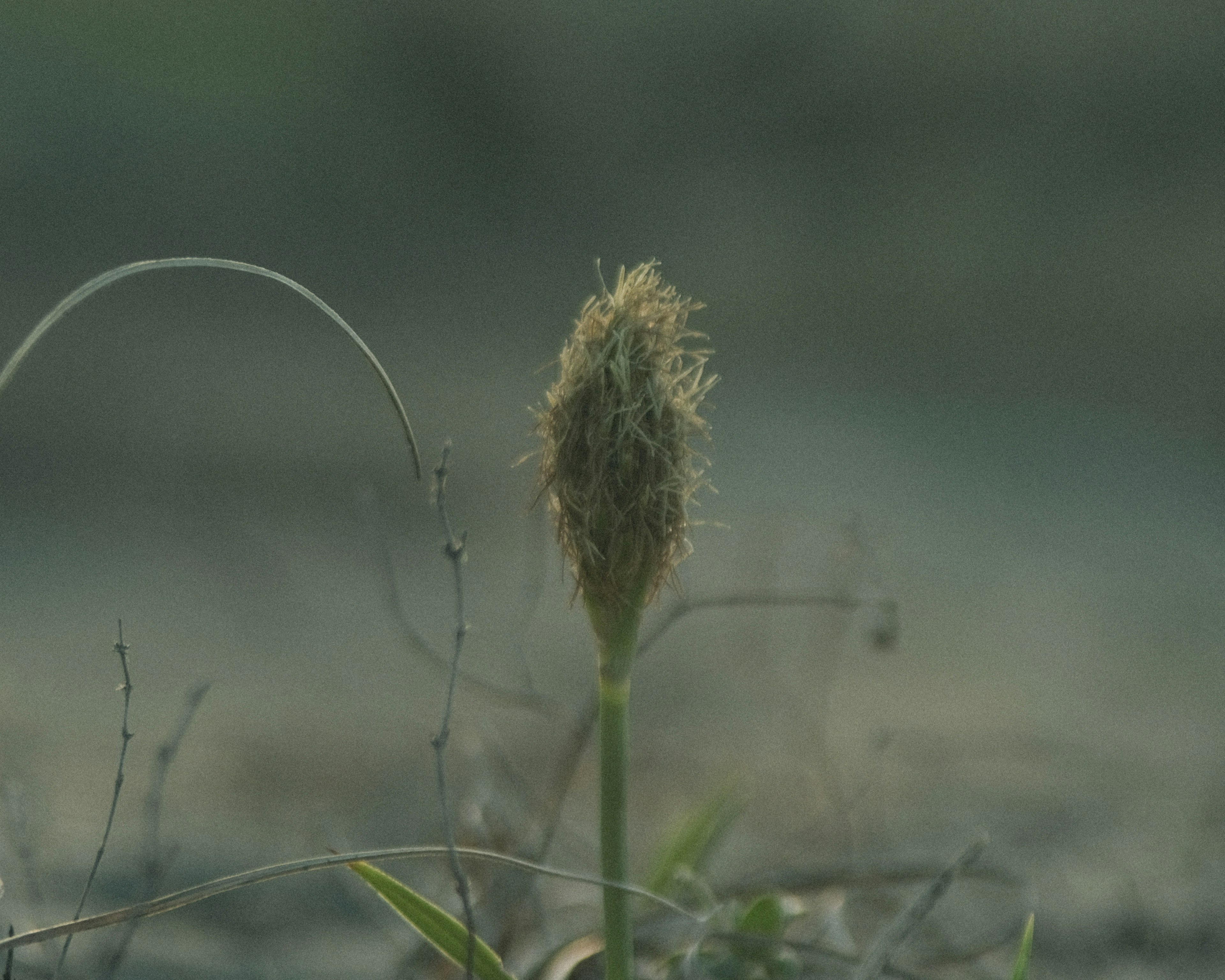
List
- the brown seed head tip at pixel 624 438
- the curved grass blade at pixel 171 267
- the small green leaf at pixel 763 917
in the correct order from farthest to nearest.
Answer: the small green leaf at pixel 763 917 → the brown seed head tip at pixel 624 438 → the curved grass blade at pixel 171 267

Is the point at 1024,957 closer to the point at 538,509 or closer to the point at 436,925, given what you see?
the point at 436,925

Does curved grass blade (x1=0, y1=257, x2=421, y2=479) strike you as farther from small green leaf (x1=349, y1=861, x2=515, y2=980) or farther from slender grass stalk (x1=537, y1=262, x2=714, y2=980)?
small green leaf (x1=349, y1=861, x2=515, y2=980)

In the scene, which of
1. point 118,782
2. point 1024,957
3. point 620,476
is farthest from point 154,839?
point 1024,957

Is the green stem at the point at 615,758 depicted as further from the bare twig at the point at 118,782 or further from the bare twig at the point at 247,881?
the bare twig at the point at 118,782

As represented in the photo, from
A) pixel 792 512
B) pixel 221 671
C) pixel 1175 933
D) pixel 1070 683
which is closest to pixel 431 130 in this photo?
pixel 792 512

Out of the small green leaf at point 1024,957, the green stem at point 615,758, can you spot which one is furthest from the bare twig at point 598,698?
the small green leaf at point 1024,957

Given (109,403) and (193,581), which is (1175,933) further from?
(109,403)

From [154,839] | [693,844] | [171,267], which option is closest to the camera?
[171,267]
